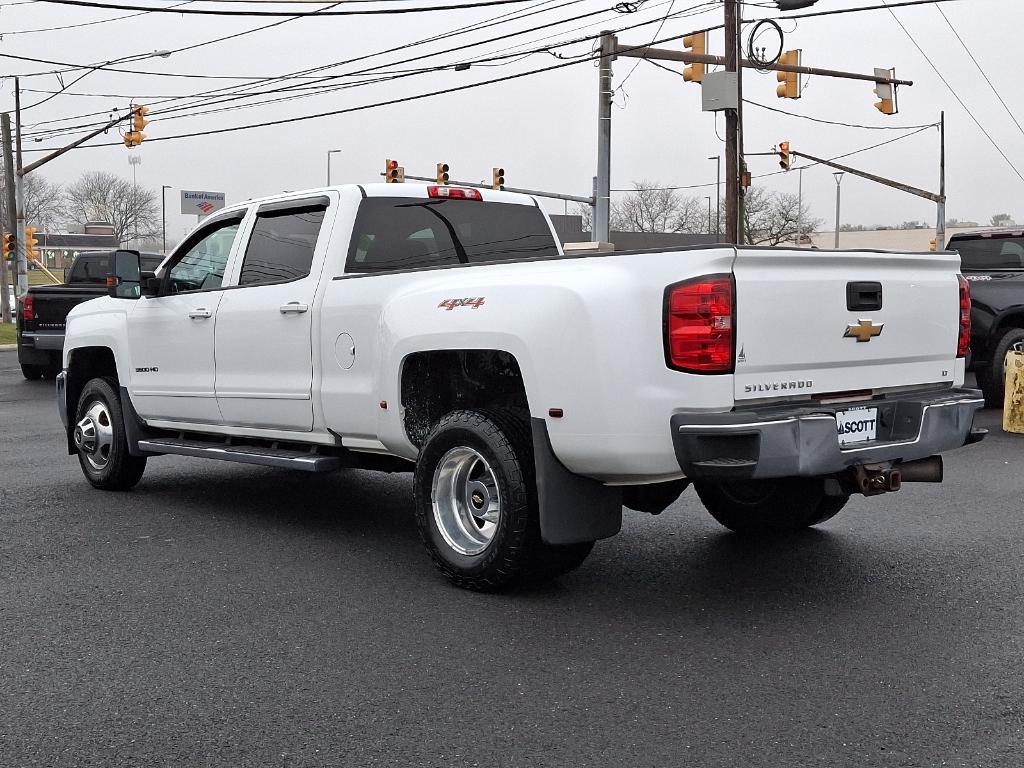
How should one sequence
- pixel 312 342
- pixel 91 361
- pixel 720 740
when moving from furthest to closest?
pixel 91 361 < pixel 312 342 < pixel 720 740

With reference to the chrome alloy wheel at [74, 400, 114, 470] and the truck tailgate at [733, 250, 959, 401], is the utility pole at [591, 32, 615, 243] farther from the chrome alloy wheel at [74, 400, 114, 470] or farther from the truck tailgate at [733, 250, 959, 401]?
the truck tailgate at [733, 250, 959, 401]

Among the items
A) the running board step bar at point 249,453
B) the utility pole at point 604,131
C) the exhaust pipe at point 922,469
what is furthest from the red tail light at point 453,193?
the utility pole at point 604,131

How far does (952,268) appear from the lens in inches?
226

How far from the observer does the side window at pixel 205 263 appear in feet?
24.3

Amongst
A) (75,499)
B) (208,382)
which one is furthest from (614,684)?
(75,499)

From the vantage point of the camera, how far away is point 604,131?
24031 millimetres

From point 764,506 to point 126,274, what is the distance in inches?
175

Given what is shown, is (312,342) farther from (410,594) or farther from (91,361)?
(91,361)

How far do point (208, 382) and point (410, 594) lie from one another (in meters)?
2.57

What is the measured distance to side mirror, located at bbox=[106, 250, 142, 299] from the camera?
Answer: 7754 millimetres

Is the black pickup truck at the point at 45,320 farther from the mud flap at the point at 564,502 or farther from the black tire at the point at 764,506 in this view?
the mud flap at the point at 564,502

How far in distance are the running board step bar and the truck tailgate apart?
273cm

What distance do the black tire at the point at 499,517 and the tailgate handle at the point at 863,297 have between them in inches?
61.6

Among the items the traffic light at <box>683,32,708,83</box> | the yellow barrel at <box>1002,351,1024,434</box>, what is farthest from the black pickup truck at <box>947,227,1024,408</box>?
the traffic light at <box>683,32,708,83</box>
